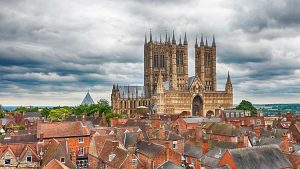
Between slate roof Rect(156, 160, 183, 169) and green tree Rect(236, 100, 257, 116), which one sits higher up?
green tree Rect(236, 100, 257, 116)

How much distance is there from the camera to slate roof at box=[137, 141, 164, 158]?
45.2m

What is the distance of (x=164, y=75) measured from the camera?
183 metres

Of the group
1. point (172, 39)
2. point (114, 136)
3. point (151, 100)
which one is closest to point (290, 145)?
point (114, 136)

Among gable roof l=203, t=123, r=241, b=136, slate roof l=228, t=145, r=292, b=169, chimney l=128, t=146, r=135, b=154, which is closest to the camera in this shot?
slate roof l=228, t=145, r=292, b=169

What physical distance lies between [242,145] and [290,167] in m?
7.81

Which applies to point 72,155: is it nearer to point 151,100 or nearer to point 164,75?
point 151,100

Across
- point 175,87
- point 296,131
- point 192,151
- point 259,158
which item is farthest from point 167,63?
point 259,158

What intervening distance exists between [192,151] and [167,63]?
130644mm

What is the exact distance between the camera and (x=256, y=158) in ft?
139

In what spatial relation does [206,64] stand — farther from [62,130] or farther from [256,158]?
[256,158]

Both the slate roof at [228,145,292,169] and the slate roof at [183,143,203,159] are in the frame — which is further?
the slate roof at [183,143,203,159]

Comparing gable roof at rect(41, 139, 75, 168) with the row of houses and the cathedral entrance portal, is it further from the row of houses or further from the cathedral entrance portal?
the cathedral entrance portal

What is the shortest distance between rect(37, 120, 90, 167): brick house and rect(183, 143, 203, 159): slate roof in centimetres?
1518

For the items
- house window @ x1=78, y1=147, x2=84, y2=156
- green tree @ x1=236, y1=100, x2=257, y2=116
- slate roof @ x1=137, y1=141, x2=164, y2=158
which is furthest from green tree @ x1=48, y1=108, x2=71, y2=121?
green tree @ x1=236, y1=100, x2=257, y2=116
